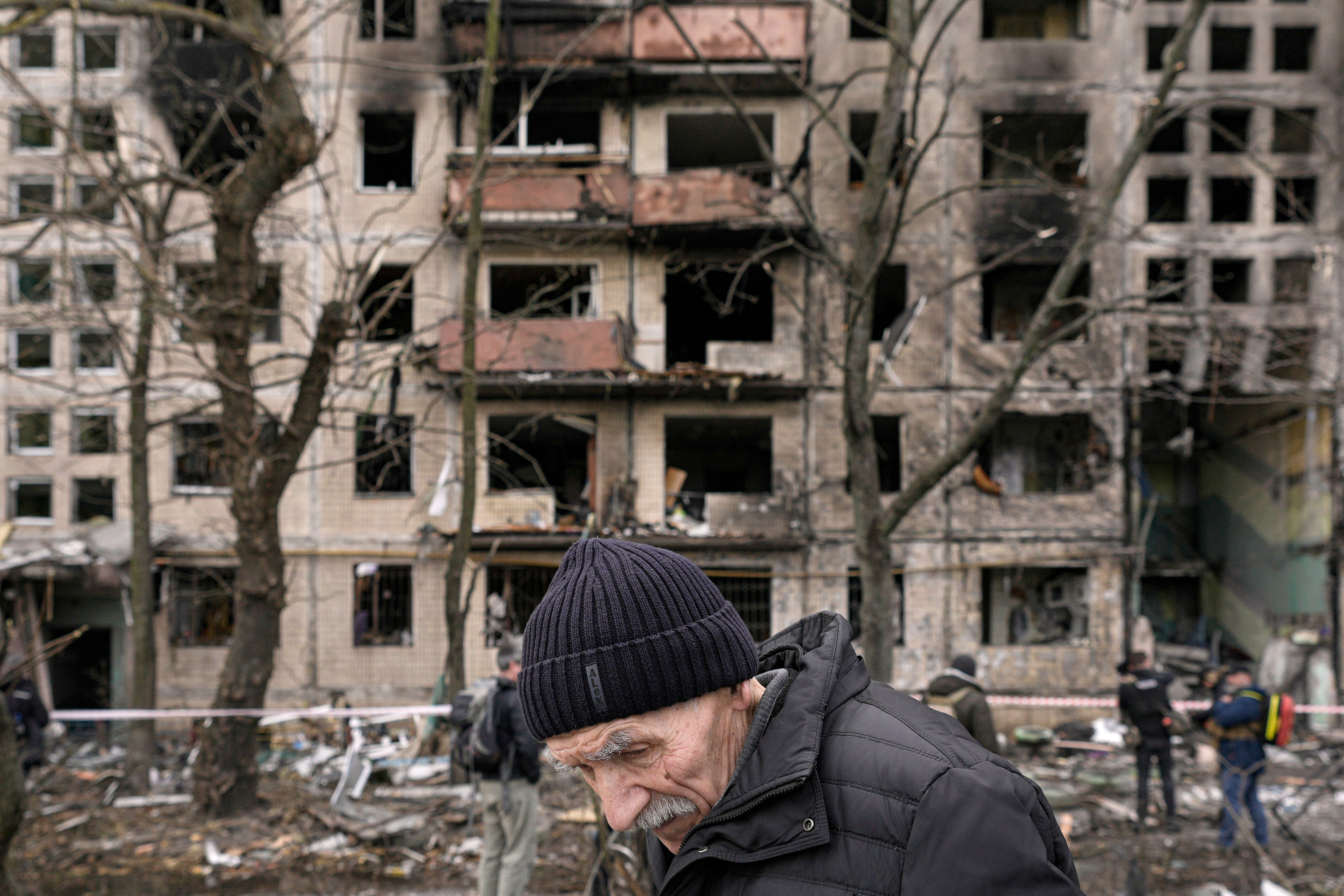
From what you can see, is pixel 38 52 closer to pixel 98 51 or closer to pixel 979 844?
pixel 98 51

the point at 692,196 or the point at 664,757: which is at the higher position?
the point at 692,196

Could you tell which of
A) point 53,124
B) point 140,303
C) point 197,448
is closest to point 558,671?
point 53,124

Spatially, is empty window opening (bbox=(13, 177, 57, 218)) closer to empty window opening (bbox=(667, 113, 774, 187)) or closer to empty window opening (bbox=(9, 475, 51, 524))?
empty window opening (bbox=(9, 475, 51, 524))

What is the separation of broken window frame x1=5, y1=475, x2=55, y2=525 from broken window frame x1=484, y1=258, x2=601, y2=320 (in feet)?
34.5

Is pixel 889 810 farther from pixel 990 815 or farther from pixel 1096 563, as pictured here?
pixel 1096 563

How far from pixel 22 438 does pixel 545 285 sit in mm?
12185

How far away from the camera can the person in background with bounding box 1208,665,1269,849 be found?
28.5 feet

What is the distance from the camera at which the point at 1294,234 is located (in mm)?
18531

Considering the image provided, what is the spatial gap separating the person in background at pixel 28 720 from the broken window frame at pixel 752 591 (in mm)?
11424

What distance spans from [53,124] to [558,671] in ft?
30.1

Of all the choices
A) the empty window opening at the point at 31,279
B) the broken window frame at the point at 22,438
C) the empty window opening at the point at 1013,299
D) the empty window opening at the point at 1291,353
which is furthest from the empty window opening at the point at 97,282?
the empty window opening at the point at 1291,353

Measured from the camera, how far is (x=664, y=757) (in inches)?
64.4

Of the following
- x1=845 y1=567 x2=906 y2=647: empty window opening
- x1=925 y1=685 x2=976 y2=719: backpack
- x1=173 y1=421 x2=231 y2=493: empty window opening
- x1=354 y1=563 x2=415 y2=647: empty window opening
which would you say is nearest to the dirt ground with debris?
x1=925 y1=685 x2=976 y2=719: backpack

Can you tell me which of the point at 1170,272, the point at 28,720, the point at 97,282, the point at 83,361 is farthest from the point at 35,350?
the point at 1170,272
